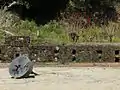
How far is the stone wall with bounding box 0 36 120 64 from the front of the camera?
55.8ft

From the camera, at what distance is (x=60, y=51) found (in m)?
17.1

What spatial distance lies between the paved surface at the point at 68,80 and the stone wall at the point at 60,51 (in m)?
1.23

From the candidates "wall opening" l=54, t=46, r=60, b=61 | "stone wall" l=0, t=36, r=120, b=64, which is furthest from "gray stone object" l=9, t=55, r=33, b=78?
"wall opening" l=54, t=46, r=60, b=61

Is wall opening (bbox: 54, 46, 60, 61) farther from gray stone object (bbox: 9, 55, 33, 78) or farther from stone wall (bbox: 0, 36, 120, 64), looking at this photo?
gray stone object (bbox: 9, 55, 33, 78)

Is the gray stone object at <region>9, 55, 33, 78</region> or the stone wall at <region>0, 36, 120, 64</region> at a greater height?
the stone wall at <region>0, 36, 120, 64</region>

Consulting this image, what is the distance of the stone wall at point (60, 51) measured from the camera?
17.0 metres

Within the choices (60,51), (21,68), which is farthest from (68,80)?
(60,51)

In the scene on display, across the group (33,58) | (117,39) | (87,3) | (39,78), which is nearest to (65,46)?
(33,58)

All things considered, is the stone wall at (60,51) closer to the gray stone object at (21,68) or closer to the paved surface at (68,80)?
the paved surface at (68,80)

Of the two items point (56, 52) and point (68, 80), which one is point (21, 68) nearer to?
point (68, 80)

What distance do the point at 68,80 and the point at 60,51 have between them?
163 inches

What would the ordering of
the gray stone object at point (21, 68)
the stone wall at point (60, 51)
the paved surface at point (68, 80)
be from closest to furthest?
the paved surface at point (68, 80)
the gray stone object at point (21, 68)
the stone wall at point (60, 51)

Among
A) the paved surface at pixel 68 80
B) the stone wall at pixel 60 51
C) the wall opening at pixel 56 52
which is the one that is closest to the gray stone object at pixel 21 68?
the paved surface at pixel 68 80

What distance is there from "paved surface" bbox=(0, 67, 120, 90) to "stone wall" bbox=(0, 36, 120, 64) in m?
1.23
